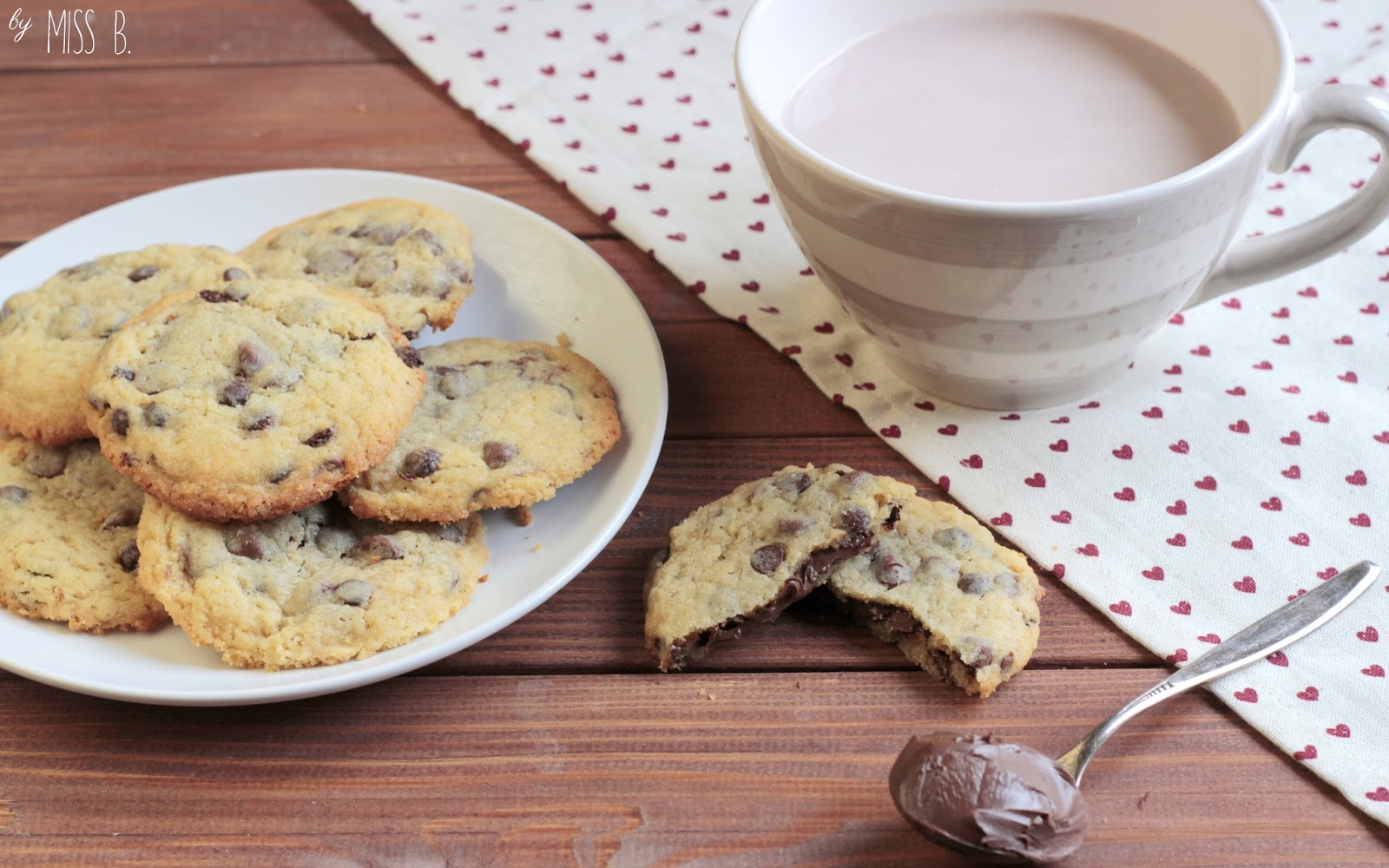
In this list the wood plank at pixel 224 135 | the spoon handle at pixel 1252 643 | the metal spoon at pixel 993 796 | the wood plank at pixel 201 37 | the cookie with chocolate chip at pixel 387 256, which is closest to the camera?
the metal spoon at pixel 993 796

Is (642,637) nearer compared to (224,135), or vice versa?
(642,637)

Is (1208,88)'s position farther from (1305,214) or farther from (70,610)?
(70,610)

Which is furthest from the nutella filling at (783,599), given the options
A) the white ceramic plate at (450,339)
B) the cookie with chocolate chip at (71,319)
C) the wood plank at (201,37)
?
the wood plank at (201,37)

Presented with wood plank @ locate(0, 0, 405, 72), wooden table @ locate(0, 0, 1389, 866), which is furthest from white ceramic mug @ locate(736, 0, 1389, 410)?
wood plank @ locate(0, 0, 405, 72)

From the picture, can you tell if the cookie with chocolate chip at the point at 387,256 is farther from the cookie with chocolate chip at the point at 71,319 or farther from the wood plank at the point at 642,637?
the wood plank at the point at 642,637

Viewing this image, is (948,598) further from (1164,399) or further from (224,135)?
(224,135)

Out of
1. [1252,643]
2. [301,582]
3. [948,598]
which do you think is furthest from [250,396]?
[1252,643]

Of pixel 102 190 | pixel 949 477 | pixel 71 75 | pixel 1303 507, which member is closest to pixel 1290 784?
pixel 1303 507
